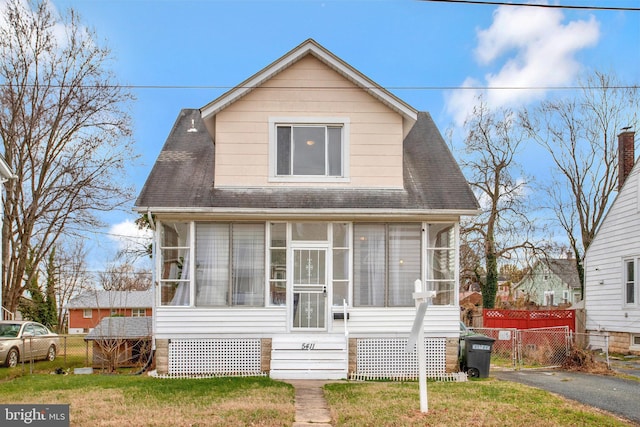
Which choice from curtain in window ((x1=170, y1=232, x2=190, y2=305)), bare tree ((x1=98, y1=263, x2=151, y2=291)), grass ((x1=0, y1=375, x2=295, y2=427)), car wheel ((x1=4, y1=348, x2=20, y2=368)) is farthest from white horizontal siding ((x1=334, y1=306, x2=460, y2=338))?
bare tree ((x1=98, y1=263, x2=151, y2=291))

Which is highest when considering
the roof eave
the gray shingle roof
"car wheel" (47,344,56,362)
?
the gray shingle roof

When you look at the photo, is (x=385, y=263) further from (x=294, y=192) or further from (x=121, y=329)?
(x=121, y=329)

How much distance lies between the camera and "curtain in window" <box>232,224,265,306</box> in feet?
40.2

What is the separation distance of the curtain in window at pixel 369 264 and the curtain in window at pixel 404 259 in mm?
200

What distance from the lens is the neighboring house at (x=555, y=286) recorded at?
1623 inches

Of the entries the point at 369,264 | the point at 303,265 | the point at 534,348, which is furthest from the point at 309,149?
the point at 534,348

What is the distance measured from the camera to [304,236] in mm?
12484

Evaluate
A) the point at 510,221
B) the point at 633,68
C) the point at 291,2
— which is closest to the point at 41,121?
the point at 291,2

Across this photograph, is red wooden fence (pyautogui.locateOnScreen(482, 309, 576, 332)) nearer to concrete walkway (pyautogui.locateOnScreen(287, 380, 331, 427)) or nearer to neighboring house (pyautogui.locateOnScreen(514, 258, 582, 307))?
concrete walkway (pyautogui.locateOnScreen(287, 380, 331, 427))

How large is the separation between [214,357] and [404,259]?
4.60 meters

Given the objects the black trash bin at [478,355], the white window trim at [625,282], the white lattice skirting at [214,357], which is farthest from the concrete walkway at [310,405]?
the white window trim at [625,282]

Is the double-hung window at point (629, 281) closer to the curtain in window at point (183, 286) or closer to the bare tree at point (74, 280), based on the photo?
the curtain in window at point (183, 286)

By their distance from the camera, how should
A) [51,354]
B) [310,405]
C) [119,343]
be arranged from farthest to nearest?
[51,354]
[119,343]
[310,405]

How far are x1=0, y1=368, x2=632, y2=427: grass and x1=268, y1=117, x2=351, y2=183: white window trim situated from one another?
14.3ft
